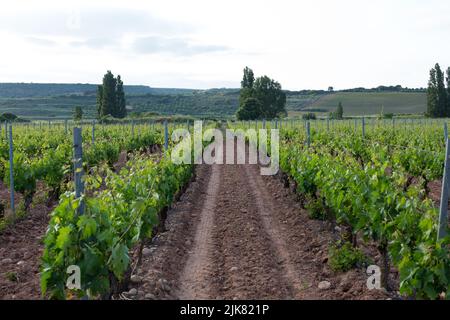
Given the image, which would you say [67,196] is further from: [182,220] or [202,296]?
[182,220]

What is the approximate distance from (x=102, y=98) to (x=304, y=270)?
5989 cm

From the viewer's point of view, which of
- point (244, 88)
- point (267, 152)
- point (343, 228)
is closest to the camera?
point (343, 228)

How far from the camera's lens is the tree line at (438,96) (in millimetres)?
59812

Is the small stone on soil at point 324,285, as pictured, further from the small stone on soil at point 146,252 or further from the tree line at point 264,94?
the tree line at point 264,94

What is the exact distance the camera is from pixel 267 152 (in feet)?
58.7

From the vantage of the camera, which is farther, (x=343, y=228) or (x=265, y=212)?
(x=265, y=212)

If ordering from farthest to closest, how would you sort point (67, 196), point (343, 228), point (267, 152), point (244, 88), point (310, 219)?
1. point (244, 88)
2. point (267, 152)
3. point (310, 219)
4. point (343, 228)
5. point (67, 196)

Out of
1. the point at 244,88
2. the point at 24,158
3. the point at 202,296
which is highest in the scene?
the point at 244,88

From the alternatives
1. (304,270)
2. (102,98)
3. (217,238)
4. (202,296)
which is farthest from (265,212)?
(102,98)

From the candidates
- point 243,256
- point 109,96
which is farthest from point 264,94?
point 243,256

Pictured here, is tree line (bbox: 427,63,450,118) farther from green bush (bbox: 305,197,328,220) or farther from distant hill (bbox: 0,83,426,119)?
green bush (bbox: 305,197,328,220)

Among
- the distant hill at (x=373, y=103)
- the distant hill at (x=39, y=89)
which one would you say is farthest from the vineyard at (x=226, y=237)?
the distant hill at (x=39, y=89)

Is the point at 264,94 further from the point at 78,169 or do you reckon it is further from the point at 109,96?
the point at 78,169

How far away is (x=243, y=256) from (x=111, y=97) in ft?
191
